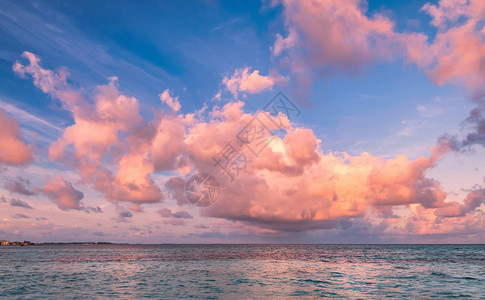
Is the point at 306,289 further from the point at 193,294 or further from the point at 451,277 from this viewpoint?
the point at 451,277

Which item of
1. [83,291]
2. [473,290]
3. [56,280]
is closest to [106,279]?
[56,280]

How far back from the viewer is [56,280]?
1780 inches

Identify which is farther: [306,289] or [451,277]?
[451,277]

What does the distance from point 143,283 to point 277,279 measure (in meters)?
19.1

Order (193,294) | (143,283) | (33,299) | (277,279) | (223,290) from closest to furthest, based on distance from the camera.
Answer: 1. (33,299)
2. (193,294)
3. (223,290)
4. (143,283)
5. (277,279)

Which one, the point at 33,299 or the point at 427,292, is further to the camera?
the point at 427,292

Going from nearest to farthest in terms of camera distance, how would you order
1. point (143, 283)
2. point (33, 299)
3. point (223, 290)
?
point (33, 299) → point (223, 290) → point (143, 283)

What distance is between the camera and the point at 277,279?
45.2 m

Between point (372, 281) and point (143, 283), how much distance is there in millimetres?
31744

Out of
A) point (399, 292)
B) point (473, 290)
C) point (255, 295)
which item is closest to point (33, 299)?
point (255, 295)

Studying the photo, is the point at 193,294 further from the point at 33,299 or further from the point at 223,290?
the point at 33,299

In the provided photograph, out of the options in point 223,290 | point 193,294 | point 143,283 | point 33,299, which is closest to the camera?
point 33,299

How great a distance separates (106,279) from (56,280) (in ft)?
23.1

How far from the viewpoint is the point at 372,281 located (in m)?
42.6
